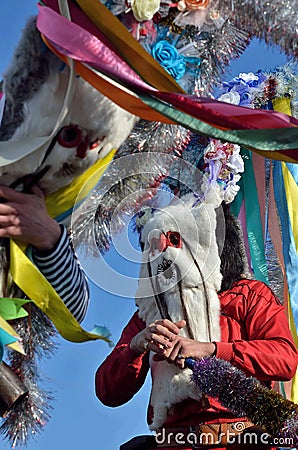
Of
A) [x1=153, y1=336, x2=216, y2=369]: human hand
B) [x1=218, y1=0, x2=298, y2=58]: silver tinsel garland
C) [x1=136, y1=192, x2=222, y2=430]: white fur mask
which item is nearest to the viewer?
[x1=218, y1=0, x2=298, y2=58]: silver tinsel garland

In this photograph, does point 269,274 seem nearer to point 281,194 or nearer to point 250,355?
point 281,194

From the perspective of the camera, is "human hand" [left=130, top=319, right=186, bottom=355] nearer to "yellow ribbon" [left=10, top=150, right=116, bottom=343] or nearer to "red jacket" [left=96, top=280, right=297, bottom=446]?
"red jacket" [left=96, top=280, right=297, bottom=446]

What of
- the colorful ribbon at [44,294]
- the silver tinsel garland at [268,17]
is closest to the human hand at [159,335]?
the colorful ribbon at [44,294]

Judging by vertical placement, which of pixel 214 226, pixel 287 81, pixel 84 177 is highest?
pixel 287 81

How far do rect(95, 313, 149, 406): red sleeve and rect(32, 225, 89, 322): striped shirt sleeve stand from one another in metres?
0.61

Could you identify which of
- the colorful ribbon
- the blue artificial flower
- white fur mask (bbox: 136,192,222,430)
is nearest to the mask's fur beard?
white fur mask (bbox: 136,192,222,430)

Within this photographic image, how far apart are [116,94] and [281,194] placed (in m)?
1.38

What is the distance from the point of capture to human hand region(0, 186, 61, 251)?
1269 millimetres

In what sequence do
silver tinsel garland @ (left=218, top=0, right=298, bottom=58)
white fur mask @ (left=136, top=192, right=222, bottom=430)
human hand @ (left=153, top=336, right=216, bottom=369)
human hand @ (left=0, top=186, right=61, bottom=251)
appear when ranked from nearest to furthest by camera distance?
human hand @ (left=0, top=186, right=61, bottom=251) → silver tinsel garland @ (left=218, top=0, right=298, bottom=58) → human hand @ (left=153, top=336, right=216, bottom=369) → white fur mask @ (left=136, top=192, right=222, bottom=430)

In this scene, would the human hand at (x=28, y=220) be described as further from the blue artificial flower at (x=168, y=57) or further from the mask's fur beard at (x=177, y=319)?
the mask's fur beard at (x=177, y=319)

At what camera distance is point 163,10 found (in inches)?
66.2

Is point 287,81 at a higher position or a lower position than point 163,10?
higher

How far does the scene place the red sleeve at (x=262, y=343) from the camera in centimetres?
187

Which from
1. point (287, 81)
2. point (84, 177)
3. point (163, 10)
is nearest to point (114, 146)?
point (84, 177)
